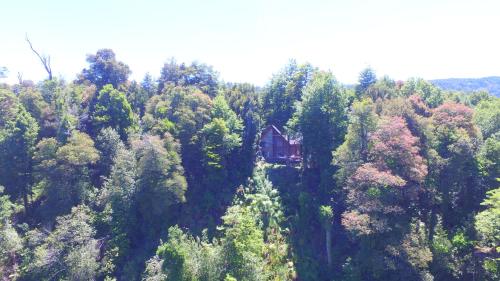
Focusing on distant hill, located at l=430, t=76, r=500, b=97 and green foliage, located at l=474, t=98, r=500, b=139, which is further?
distant hill, located at l=430, t=76, r=500, b=97

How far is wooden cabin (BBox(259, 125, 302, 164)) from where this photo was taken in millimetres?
41906

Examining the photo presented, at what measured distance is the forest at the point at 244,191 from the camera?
2498 centimetres

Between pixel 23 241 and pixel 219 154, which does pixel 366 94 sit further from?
pixel 23 241

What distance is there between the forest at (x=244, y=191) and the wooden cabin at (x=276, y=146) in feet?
4.58

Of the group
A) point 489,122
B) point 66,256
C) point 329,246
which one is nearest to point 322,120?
point 329,246

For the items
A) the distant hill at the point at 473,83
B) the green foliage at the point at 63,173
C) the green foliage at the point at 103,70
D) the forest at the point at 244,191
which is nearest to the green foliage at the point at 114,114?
the forest at the point at 244,191

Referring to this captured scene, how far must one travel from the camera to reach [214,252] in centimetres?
2342

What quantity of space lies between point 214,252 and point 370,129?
1713 centimetres

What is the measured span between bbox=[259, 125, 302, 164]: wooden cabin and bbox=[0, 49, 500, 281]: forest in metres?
1.39

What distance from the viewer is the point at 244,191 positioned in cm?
3453

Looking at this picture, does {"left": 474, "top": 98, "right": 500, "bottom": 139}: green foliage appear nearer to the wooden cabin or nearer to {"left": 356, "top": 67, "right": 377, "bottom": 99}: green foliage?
{"left": 356, "top": 67, "right": 377, "bottom": 99}: green foliage

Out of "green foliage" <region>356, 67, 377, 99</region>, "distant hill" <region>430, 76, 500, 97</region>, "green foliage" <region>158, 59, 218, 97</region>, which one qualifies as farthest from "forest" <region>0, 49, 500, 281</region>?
"distant hill" <region>430, 76, 500, 97</region>

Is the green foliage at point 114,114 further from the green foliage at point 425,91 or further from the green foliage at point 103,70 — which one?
the green foliage at point 425,91

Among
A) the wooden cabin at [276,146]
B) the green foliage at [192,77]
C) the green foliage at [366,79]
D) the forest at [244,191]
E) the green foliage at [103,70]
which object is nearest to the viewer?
the forest at [244,191]
